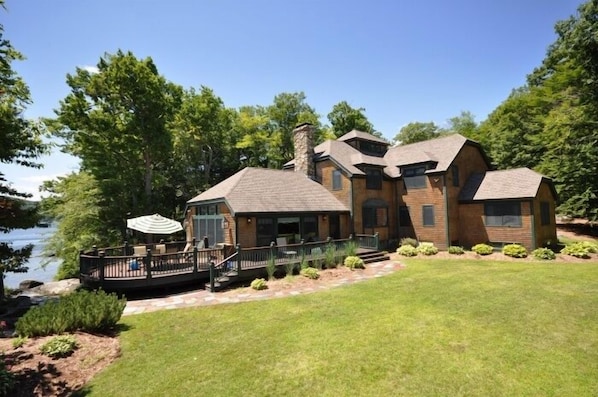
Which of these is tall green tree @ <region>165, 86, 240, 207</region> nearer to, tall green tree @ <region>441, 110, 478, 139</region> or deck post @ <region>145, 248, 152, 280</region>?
deck post @ <region>145, 248, 152, 280</region>

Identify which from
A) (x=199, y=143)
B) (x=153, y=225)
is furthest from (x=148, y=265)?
(x=199, y=143)

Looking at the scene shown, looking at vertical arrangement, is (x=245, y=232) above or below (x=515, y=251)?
above

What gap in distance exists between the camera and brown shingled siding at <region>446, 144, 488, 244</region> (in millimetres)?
18891

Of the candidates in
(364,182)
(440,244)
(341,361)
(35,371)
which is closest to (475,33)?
(364,182)

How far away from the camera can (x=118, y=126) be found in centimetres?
2322

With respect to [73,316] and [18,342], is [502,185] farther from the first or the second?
[18,342]

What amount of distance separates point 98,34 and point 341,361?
14738 millimetres

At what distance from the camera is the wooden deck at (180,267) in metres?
11.2

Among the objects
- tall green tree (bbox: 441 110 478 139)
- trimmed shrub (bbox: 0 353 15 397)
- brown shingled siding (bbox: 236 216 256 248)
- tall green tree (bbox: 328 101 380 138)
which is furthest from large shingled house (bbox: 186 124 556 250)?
tall green tree (bbox: 441 110 478 139)

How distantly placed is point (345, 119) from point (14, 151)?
37.1 meters

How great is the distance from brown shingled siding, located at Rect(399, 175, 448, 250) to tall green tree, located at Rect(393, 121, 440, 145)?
33391 mm

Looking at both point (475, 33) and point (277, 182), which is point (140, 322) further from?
point (475, 33)

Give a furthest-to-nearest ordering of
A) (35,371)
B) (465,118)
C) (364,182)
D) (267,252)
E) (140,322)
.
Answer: (465,118) < (364,182) < (267,252) < (140,322) < (35,371)

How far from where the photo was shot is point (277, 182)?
1852 cm
